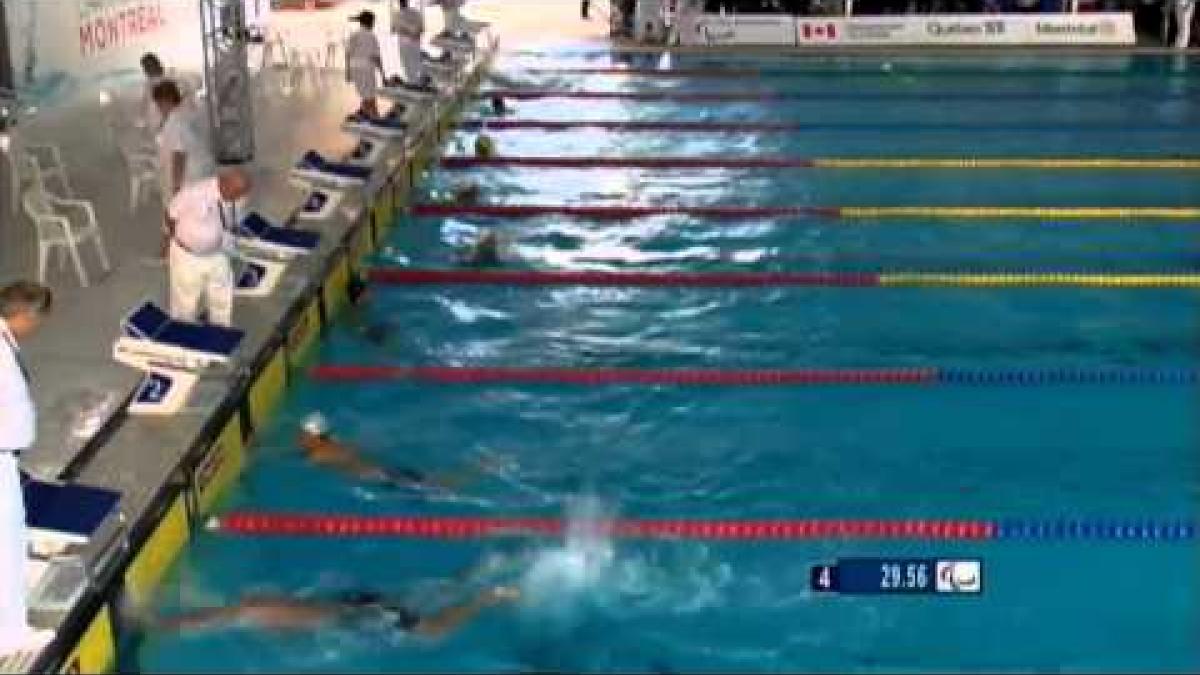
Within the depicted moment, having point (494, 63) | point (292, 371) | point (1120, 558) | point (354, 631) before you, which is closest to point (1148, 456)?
point (1120, 558)

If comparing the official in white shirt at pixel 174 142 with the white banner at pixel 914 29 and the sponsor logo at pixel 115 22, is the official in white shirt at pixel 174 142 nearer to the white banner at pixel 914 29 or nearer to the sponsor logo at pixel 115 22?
the sponsor logo at pixel 115 22

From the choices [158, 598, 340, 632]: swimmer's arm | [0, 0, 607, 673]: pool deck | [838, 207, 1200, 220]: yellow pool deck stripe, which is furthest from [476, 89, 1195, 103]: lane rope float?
[158, 598, 340, 632]: swimmer's arm

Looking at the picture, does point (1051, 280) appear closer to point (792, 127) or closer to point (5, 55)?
point (792, 127)

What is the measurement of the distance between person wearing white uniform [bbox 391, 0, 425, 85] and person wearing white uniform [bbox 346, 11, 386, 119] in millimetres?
1572

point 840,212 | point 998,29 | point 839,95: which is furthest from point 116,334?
A: point 998,29

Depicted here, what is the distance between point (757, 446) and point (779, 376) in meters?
0.78

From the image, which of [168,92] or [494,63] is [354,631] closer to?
[168,92]

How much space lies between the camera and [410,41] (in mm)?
13664

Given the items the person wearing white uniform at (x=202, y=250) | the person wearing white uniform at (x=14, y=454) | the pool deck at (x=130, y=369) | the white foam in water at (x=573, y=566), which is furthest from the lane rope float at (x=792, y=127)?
the person wearing white uniform at (x=14, y=454)

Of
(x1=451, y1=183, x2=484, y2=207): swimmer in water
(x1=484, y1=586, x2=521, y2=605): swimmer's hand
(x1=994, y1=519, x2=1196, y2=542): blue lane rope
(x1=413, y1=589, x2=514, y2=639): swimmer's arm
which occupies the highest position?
(x1=451, y1=183, x2=484, y2=207): swimmer in water

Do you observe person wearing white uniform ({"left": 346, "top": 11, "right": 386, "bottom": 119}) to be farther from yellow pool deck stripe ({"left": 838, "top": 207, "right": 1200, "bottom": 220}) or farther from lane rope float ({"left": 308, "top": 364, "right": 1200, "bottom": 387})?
lane rope float ({"left": 308, "top": 364, "right": 1200, "bottom": 387})

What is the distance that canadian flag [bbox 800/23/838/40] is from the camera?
17.4 metres

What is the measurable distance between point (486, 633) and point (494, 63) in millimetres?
12110

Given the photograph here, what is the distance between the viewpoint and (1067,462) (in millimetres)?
6059
